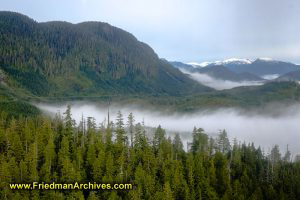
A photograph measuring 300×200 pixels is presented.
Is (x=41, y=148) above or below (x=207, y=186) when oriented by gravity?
above

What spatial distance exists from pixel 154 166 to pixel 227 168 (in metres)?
33.7

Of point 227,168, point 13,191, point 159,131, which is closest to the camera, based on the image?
point 13,191

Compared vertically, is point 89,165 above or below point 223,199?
above

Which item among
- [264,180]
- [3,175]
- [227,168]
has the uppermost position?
[3,175]

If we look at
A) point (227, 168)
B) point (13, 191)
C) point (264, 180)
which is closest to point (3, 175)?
point (13, 191)

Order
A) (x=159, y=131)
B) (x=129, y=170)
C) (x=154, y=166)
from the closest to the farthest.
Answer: (x=129, y=170)
(x=154, y=166)
(x=159, y=131)

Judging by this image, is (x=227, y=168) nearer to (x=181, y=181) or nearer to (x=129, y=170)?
(x=181, y=181)

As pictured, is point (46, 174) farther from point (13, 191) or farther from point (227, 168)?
point (227, 168)

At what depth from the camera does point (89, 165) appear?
90438mm

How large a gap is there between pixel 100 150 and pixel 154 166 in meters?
19.5

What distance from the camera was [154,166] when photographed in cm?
9794

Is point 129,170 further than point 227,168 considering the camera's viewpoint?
No

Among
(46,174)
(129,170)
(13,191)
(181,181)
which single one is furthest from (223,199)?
(13,191)

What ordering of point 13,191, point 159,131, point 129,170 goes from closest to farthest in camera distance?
point 13,191
point 129,170
point 159,131
